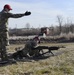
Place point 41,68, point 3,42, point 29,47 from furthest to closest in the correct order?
point 29,47 < point 3,42 < point 41,68

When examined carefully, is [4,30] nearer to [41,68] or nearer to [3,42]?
[3,42]

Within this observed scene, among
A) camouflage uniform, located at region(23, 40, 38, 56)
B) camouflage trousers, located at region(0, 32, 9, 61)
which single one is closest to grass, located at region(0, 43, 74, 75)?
camouflage trousers, located at region(0, 32, 9, 61)

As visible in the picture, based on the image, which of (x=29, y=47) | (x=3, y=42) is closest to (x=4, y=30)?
(x=3, y=42)

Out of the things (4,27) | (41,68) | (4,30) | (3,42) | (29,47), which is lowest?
(41,68)

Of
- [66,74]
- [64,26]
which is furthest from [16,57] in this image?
[64,26]

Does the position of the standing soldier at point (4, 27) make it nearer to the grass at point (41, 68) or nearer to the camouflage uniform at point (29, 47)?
the grass at point (41, 68)

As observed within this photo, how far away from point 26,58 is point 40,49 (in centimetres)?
95

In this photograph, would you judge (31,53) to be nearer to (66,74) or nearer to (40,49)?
(40,49)

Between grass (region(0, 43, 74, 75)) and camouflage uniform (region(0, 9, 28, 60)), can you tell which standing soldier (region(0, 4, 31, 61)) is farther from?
grass (region(0, 43, 74, 75))

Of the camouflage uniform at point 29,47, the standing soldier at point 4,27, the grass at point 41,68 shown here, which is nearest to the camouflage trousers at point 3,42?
the standing soldier at point 4,27

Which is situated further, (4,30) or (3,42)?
(3,42)

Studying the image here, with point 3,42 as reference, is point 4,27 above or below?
above

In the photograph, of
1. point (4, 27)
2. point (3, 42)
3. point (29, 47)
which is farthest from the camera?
point (29, 47)

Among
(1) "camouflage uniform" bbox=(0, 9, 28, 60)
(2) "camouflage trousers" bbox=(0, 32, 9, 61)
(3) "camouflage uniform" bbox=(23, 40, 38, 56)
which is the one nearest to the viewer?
(1) "camouflage uniform" bbox=(0, 9, 28, 60)
